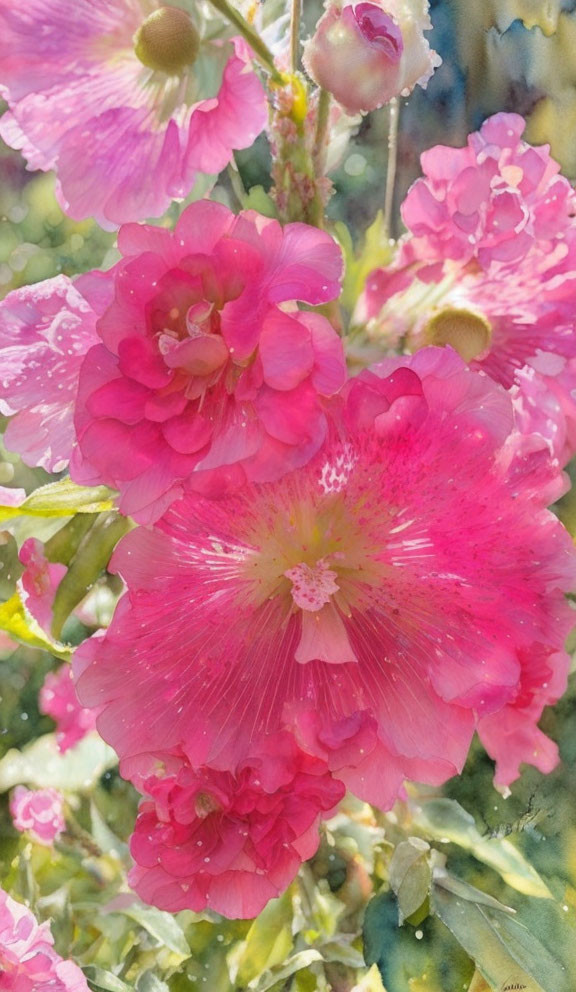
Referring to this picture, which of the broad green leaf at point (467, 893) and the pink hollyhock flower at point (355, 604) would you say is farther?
the broad green leaf at point (467, 893)

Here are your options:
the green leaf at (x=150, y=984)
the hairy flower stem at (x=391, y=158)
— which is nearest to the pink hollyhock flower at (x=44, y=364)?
the hairy flower stem at (x=391, y=158)

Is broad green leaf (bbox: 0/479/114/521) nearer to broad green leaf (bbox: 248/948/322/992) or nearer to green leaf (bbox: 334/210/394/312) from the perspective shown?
green leaf (bbox: 334/210/394/312)

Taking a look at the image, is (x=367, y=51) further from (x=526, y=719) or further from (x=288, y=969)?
(x=288, y=969)

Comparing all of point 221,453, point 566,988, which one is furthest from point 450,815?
point 221,453

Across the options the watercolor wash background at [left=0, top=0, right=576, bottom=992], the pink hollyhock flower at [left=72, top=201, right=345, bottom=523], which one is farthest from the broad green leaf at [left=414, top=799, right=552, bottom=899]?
the pink hollyhock flower at [left=72, top=201, right=345, bottom=523]

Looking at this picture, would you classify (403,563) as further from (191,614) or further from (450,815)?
(450,815)

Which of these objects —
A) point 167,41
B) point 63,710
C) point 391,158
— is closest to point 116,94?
point 167,41

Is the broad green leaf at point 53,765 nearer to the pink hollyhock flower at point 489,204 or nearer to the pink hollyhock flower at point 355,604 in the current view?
the pink hollyhock flower at point 355,604
